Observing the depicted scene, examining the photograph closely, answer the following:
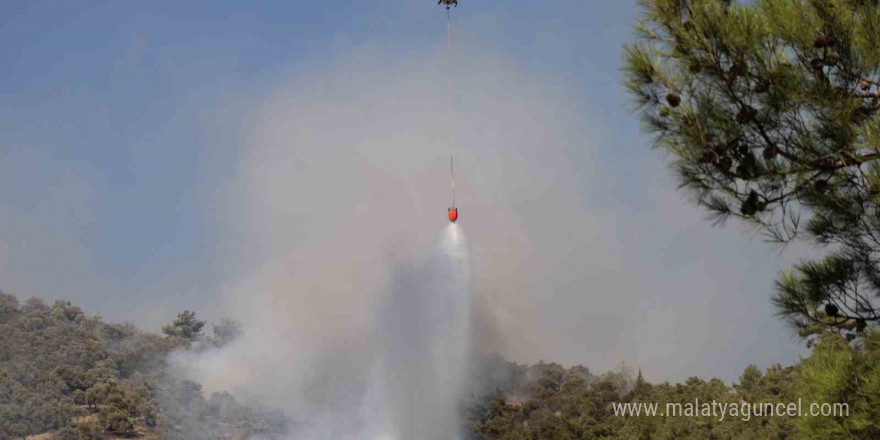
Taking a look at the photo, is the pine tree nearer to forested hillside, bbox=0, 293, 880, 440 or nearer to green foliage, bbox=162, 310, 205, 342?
forested hillside, bbox=0, 293, 880, 440

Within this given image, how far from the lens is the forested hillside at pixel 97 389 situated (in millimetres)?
57156

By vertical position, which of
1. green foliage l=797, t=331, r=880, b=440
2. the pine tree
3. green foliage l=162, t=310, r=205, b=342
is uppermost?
green foliage l=162, t=310, r=205, b=342

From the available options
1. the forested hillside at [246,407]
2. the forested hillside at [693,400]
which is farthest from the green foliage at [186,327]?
the forested hillside at [693,400]

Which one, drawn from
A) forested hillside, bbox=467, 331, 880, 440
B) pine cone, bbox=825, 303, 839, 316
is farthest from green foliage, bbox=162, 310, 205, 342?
pine cone, bbox=825, 303, 839, 316

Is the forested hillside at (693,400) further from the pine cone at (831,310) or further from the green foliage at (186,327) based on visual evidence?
the green foliage at (186,327)

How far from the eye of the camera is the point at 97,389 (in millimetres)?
61062

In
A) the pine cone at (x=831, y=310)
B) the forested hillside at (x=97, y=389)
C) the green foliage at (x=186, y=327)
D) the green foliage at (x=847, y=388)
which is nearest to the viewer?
the green foliage at (x=847, y=388)

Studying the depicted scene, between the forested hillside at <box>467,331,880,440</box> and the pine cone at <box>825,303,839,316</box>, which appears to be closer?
the forested hillside at <box>467,331,880,440</box>

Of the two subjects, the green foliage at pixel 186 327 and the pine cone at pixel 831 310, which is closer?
the pine cone at pixel 831 310

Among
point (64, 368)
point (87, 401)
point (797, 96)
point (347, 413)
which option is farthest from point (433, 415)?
point (797, 96)

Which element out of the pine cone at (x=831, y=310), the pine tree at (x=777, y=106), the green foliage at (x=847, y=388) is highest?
the pine tree at (x=777, y=106)

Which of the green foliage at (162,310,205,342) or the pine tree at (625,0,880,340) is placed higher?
the green foliage at (162,310,205,342)

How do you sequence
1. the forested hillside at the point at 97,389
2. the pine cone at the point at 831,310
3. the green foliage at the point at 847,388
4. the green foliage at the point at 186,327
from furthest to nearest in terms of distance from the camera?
the green foliage at the point at 186,327 < the forested hillside at the point at 97,389 < the pine cone at the point at 831,310 < the green foliage at the point at 847,388

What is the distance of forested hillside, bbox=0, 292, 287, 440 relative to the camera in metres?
57.2
